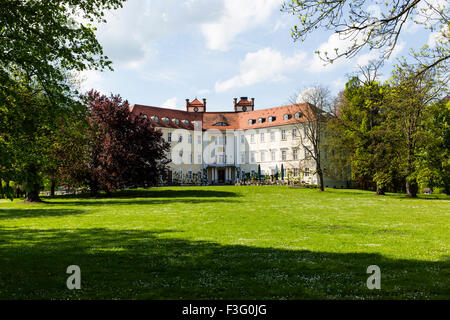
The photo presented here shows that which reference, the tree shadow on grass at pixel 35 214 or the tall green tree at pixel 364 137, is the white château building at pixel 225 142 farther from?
the tree shadow on grass at pixel 35 214

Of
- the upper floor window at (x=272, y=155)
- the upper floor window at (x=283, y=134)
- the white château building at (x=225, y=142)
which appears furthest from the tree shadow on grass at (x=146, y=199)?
the upper floor window at (x=283, y=134)

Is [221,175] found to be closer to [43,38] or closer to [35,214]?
[35,214]

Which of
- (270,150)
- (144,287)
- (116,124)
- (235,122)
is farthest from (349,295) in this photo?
(235,122)

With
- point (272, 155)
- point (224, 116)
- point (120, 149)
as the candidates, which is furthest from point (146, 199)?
point (224, 116)

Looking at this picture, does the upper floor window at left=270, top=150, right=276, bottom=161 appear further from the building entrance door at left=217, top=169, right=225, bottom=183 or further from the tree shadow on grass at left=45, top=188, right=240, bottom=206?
the tree shadow on grass at left=45, top=188, right=240, bottom=206

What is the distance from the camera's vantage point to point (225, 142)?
2958 inches

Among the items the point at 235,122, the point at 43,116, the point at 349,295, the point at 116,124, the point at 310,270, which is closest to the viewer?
the point at 349,295

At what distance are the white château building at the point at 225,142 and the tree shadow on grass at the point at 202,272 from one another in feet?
187

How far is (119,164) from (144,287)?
32.1 meters

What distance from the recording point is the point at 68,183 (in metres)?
36.6

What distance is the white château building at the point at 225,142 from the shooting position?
225 feet

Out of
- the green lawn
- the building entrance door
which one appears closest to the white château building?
the building entrance door

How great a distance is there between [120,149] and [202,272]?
31.7m
